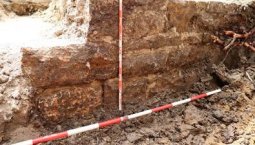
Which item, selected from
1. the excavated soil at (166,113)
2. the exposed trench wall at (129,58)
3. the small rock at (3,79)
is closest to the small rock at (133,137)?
the excavated soil at (166,113)

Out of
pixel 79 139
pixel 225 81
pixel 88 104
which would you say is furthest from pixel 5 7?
pixel 225 81

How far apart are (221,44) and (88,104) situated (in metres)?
1.77

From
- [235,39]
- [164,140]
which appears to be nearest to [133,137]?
[164,140]

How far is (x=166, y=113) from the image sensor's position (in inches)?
109

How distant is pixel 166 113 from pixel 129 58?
0.68 metres

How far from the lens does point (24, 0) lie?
3314 mm

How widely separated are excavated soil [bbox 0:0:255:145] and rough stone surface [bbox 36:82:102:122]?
0.19 feet

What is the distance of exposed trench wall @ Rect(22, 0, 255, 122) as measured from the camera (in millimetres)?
2195

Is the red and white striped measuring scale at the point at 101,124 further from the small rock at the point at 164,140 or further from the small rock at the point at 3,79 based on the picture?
the small rock at the point at 3,79

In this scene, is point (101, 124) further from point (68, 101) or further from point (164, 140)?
point (164, 140)

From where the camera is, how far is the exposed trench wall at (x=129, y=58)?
7.20 ft

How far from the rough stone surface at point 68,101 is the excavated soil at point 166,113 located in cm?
6

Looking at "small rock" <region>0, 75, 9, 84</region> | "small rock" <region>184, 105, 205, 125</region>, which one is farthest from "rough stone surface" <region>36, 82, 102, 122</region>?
"small rock" <region>184, 105, 205, 125</region>

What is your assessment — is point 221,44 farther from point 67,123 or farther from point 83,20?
point 67,123
